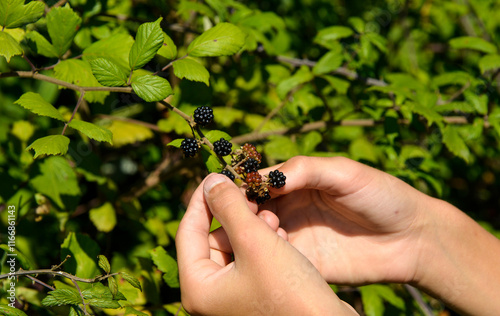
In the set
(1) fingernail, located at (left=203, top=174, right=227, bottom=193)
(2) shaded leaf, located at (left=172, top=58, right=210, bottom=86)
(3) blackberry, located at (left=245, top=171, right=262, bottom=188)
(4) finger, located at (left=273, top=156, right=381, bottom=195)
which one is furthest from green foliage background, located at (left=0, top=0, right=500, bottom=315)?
(4) finger, located at (left=273, top=156, right=381, bottom=195)

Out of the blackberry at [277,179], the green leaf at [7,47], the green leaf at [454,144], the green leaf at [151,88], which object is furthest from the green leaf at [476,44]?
the green leaf at [7,47]

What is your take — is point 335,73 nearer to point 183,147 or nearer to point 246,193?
point 246,193

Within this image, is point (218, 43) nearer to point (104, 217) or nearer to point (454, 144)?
point (104, 217)

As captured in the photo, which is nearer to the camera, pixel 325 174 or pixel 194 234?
pixel 194 234

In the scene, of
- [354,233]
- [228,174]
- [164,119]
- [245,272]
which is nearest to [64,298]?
[245,272]

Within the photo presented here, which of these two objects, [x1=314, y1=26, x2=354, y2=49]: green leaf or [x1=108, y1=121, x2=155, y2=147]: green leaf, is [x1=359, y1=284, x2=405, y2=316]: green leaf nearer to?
[x1=314, y1=26, x2=354, y2=49]: green leaf

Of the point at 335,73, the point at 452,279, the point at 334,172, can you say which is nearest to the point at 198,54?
the point at 334,172
